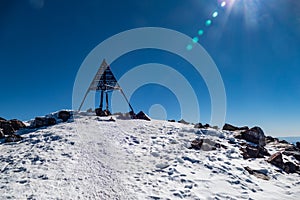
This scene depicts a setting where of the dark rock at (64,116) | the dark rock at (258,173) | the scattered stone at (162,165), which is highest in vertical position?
the dark rock at (64,116)

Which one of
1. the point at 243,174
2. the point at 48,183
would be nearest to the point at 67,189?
the point at 48,183

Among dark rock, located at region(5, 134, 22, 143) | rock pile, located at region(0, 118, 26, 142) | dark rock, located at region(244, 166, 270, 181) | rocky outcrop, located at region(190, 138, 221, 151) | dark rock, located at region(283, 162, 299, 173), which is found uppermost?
rock pile, located at region(0, 118, 26, 142)

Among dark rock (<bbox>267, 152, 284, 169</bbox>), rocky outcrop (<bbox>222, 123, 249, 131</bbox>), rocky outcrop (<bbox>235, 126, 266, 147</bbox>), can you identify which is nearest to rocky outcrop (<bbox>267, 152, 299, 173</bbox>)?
dark rock (<bbox>267, 152, 284, 169</bbox>)

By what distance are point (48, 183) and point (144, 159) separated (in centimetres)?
458

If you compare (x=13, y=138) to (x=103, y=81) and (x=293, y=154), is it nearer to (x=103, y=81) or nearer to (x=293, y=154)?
(x=103, y=81)

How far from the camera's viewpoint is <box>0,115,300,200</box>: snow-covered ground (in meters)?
7.92

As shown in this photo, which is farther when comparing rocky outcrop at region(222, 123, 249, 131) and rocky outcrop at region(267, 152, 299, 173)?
rocky outcrop at region(222, 123, 249, 131)

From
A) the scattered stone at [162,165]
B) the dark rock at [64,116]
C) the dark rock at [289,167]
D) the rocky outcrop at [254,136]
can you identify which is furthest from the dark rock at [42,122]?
the dark rock at [289,167]

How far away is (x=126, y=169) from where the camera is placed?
970 cm

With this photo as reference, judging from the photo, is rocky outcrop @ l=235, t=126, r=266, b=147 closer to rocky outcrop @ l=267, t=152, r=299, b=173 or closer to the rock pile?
rocky outcrop @ l=267, t=152, r=299, b=173

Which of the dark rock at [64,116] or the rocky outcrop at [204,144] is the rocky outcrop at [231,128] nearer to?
the rocky outcrop at [204,144]

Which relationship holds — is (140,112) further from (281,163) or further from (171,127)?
(281,163)

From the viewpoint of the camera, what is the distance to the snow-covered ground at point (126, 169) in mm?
7922

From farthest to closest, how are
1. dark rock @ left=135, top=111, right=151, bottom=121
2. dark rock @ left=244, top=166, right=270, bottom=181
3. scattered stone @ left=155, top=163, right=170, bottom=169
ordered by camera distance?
dark rock @ left=135, top=111, right=151, bottom=121, dark rock @ left=244, top=166, right=270, bottom=181, scattered stone @ left=155, top=163, right=170, bottom=169
